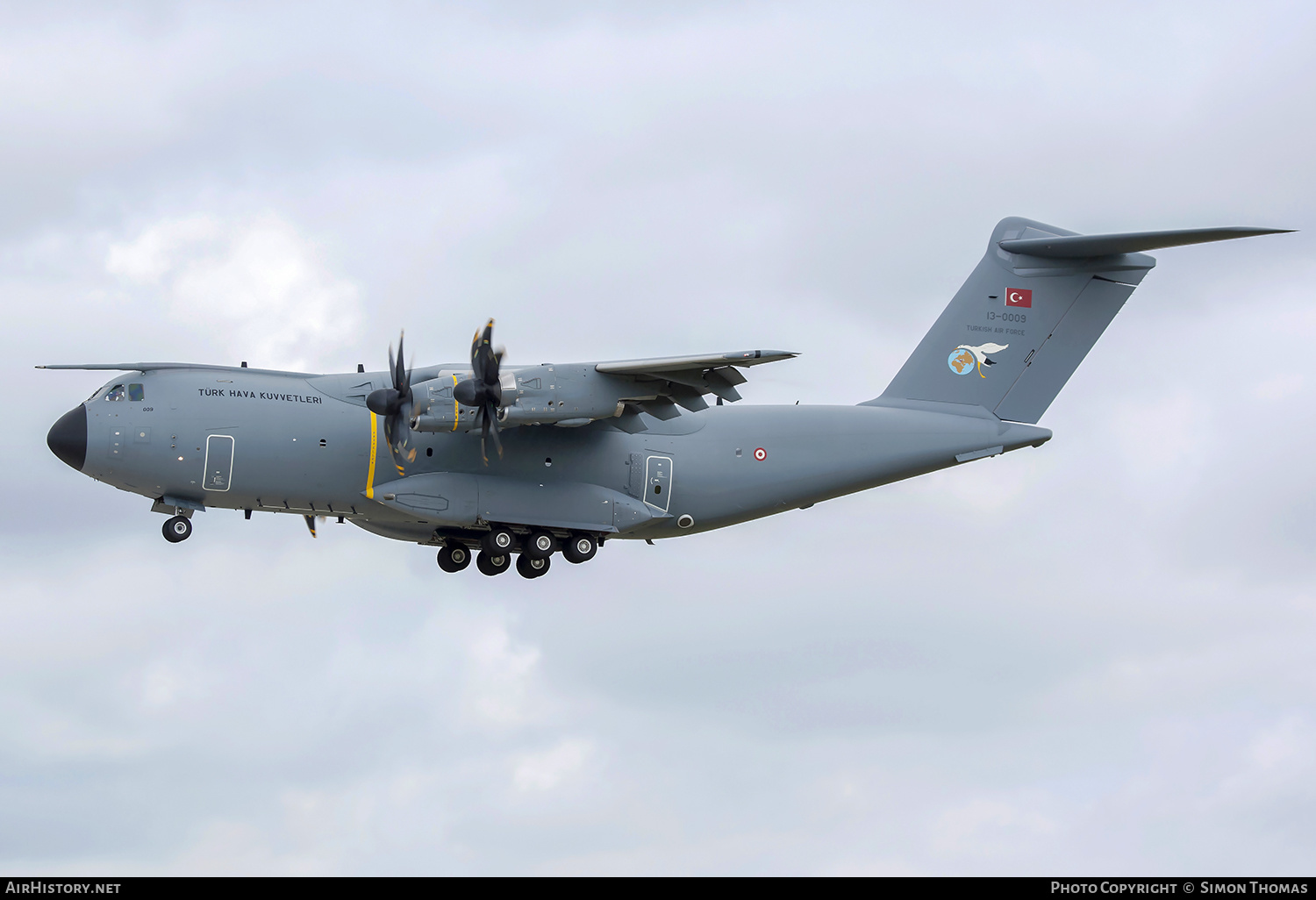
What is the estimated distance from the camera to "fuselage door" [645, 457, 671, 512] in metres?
21.2

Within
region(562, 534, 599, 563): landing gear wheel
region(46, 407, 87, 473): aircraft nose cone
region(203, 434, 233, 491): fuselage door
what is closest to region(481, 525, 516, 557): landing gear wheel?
region(562, 534, 599, 563): landing gear wheel

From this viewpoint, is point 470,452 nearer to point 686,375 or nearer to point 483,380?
point 483,380

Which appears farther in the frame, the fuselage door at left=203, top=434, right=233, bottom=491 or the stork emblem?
the stork emblem

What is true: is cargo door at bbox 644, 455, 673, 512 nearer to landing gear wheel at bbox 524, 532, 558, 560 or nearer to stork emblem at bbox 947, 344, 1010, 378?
landing gear wheel at bbox 524, 532, 558, 560

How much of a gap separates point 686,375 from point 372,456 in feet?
13.7

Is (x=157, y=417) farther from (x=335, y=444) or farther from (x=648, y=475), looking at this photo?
(x=648, y=475)

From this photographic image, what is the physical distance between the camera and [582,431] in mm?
20812

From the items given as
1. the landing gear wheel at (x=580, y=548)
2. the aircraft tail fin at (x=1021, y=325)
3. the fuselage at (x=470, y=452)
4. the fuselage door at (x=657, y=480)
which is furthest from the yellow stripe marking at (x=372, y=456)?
the aircraft tail fin at (x=1021, y=325)

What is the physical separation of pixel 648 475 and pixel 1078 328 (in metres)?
7.01

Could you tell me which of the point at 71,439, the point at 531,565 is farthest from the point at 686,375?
the point at 71,439

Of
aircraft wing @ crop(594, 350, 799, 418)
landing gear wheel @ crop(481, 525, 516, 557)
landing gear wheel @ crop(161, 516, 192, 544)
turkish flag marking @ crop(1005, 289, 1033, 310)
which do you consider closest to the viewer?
aircraft wing @ crop(594, 350, 799, 418)

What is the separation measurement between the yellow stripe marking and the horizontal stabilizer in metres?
9.73

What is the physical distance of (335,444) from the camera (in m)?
19.8
